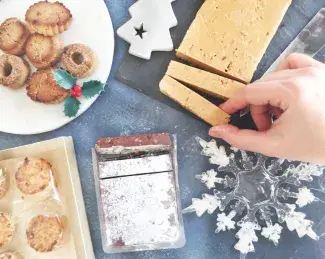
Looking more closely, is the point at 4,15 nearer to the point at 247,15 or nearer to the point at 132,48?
the point at 132,48

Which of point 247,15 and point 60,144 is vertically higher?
point 247,15

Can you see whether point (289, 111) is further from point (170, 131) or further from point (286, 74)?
point (170, 131)

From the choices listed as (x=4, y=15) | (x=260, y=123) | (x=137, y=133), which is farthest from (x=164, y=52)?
(x=4, y=15)

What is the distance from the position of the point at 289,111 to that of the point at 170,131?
44cm

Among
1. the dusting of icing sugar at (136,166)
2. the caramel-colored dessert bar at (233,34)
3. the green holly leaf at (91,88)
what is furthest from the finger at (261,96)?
the green holly leaf at (91,88)

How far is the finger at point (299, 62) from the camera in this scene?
1681 mm

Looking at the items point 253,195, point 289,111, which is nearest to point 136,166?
point 253,195

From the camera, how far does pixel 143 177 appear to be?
1791 millimetres

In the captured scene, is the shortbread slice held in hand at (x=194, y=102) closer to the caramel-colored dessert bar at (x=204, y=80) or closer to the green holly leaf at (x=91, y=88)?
the caramel-colored dessert bar at (x=204, y=80)

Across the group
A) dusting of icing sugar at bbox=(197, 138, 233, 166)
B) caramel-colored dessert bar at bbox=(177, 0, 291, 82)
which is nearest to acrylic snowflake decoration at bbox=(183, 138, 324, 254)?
dusting of icing sugar at bbox=(197, 138, 233, 166)

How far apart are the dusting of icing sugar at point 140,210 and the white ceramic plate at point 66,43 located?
0.29m

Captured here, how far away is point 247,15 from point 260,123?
362 mm

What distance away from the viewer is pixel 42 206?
72.6 inches

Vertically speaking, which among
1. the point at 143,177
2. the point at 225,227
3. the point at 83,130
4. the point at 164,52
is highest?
the point at 164,52
